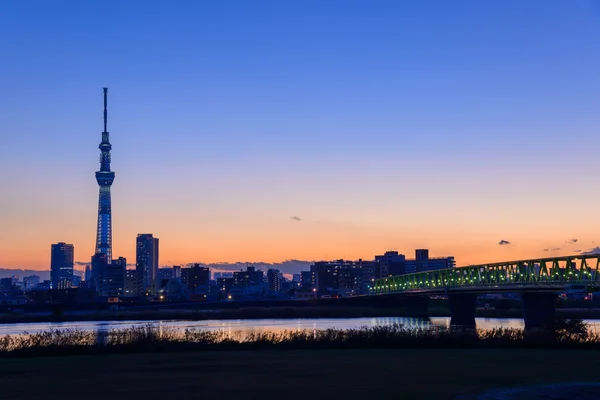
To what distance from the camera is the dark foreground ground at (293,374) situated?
3344 centimetres

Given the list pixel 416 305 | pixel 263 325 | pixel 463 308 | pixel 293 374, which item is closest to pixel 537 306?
pixel 463 308

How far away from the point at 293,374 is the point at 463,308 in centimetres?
10639

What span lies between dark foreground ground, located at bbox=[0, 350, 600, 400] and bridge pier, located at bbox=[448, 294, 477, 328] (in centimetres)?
8740

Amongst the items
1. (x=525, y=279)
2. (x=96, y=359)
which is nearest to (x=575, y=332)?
(x=96, y=359)

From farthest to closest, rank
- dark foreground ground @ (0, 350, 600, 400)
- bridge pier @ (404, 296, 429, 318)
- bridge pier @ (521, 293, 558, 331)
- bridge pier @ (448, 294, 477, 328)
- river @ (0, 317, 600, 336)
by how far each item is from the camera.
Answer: bridge pier @ (404, 296, 429, 318) < bridge pier @ (448, 294, 477, 328) < river @ (0, 317, 600, 336) < bridge pier @ (521, 293, 558, 331) < dark foreground ground @ (0, 350, 600, 400)

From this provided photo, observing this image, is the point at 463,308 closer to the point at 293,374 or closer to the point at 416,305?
the point at 416,305

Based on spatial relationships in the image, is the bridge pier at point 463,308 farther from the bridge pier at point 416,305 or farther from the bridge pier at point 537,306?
the bridge pier at point 416,305

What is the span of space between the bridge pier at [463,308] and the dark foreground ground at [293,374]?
287 feet

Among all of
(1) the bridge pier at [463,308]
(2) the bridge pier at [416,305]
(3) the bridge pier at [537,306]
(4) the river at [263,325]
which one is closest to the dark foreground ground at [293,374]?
(3) the bridge pier at [537,306]

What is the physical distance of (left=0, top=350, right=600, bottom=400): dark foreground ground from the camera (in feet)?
110

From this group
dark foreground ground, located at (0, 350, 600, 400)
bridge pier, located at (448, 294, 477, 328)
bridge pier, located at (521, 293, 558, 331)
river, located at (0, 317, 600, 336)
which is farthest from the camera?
bridge pier, located at (448, 294, 477, 328)

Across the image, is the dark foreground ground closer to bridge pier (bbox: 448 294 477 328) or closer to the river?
the river

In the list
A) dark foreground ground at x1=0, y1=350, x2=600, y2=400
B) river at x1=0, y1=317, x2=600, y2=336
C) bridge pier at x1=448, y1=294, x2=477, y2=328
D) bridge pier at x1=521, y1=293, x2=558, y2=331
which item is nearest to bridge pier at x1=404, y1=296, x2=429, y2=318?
river at x1=0, y1=317, x2=600, y2=336

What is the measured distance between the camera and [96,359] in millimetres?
49969
